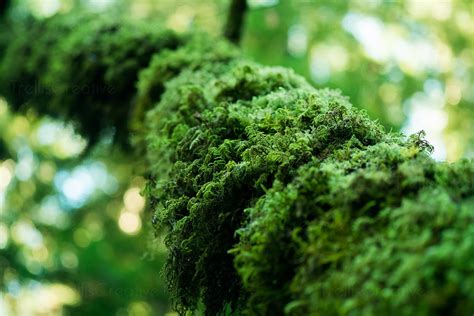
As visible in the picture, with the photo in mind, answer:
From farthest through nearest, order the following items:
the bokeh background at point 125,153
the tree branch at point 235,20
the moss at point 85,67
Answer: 1. the bokeh background at point 125,153
2. the tree branch at point 235,20
3. the moss at point 85,67

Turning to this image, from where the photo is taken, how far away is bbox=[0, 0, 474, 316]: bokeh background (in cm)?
626

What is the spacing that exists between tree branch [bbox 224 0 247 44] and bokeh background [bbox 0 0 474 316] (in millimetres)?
364

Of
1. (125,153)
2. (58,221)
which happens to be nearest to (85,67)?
(125,153)

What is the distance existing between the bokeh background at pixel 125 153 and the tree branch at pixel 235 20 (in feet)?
1.19

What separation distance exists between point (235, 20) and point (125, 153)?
162 centimetres

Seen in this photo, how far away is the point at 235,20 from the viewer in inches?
187

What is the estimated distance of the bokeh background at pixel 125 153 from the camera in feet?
20.5

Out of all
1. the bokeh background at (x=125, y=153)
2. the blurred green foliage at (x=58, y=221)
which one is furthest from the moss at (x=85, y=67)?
the blurred green foliage at (x=58, y=221)

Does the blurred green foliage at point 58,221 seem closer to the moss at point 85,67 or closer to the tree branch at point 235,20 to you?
the moss at point 85,67

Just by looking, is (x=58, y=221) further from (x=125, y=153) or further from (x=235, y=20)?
(x=235, y=20)

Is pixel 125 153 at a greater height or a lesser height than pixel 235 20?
lesser

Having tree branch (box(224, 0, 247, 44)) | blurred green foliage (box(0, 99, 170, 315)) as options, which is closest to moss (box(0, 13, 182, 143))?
tree branch (box(224, 0, 247, 44))

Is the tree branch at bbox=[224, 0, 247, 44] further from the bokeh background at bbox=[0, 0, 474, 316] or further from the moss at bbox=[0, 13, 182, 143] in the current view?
the moss at bbox=[0, 13, 182, 143]

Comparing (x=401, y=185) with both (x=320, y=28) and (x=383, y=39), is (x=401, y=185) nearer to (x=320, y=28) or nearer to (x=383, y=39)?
(x=320, y=28)
